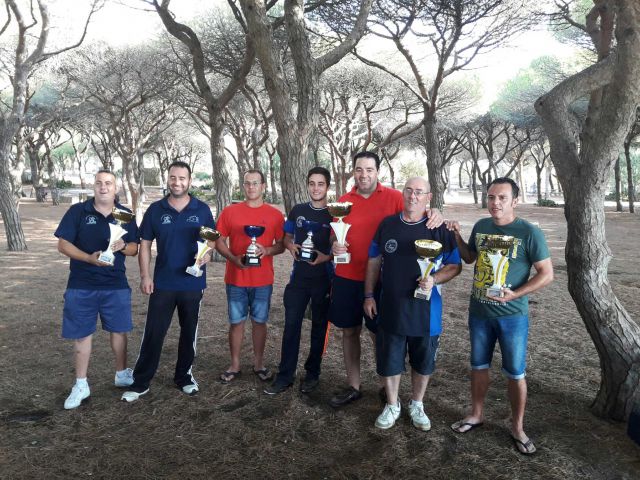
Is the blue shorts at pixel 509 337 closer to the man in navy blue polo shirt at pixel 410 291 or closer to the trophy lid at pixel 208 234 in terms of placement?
the man in navy blue polo shirt at pixel 410 291

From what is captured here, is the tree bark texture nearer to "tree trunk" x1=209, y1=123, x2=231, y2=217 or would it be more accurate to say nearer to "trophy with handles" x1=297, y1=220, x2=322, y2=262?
"trophy with handles" x1=297, y1=220, x2=322, y2=262

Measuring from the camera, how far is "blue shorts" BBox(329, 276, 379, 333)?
3898 millimetres

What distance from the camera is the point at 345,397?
13.2 feet

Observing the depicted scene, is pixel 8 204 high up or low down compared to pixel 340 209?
up

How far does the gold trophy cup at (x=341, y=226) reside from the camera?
11.9ft

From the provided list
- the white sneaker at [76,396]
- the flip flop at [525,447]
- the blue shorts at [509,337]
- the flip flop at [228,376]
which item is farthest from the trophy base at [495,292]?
the white sneaker at [76,396]

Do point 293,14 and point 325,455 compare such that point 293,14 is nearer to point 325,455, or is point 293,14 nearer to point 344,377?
point 344,377

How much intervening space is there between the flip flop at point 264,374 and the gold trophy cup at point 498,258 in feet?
7.47

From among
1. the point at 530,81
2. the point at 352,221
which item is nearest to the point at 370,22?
the point at 352,221

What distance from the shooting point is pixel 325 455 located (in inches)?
130

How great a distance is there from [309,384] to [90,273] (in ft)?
6.80

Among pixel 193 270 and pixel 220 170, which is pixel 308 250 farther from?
pixel 220 170

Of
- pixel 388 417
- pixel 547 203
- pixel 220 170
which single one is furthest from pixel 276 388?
pixel 547 203

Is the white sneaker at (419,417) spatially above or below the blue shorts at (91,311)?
below
